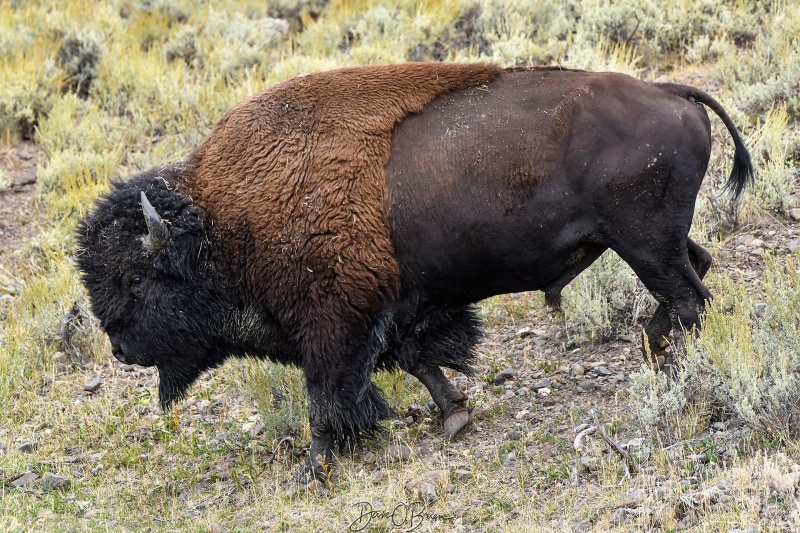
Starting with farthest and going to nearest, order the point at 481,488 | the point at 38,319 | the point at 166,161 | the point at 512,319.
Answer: the point at 166,161 → the point at 38,319 → the point at 512,319 → the point at 481,488

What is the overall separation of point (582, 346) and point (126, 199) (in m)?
3.11

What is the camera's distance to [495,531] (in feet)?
14.3

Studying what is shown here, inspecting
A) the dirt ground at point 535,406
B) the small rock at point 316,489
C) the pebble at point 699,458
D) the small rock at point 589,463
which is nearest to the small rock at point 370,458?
the dirt ground at point 535,406

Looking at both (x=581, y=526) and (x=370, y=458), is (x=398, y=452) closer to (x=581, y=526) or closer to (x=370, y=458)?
(x=370, y=458)

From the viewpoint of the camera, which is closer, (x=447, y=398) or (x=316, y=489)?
(x=316, y=489)

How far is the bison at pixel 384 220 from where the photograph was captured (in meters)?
4.95

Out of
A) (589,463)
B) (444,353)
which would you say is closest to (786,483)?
(589,463)

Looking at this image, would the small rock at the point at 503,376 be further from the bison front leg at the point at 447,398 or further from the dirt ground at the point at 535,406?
the bison front leg at the point at 447,398

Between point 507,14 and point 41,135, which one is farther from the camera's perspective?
point 507,14

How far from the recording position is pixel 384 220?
5.19 metres

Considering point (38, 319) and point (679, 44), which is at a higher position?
point (679, 44)

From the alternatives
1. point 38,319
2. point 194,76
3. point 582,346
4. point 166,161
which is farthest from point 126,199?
point 194,76

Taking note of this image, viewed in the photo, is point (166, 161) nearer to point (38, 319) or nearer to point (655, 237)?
point (38, 319)

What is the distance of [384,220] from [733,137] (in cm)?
197
